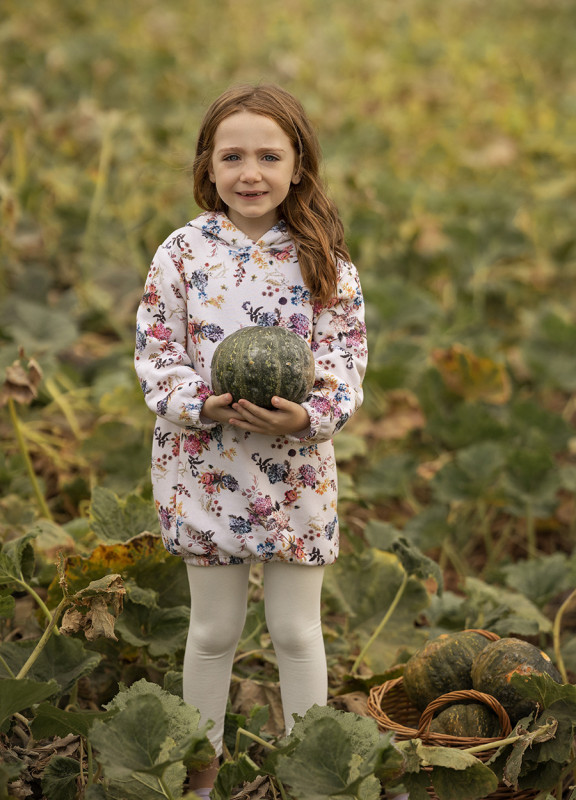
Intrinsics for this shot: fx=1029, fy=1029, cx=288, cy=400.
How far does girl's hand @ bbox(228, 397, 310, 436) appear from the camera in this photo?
6.09 feet

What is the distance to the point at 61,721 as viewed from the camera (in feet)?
6.48

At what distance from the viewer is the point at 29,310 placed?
11.8ft

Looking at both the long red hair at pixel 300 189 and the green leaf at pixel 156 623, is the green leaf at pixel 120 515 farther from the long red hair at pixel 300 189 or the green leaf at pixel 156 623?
the long red hair at pixel 300 189

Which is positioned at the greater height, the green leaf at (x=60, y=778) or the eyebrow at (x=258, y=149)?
the eyebrow at (x=258, y=149)

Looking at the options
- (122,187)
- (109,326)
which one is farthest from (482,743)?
(122,187)

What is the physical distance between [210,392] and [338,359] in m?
Result: 0.26

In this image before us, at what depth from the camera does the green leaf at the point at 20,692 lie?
179 centimetres

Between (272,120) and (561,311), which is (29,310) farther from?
(561,311)

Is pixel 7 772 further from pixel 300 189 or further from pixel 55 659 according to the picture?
pixel 300 189

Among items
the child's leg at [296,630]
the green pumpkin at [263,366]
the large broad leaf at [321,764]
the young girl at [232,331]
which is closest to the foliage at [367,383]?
the large broad leaf at [321,764]

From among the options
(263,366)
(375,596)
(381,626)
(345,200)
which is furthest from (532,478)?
(345,200)

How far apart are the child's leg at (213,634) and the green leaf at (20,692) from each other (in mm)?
345

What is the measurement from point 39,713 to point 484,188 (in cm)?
466

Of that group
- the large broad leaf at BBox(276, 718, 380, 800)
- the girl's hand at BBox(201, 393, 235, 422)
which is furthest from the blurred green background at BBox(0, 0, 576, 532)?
the large broad leaf at BBox(276, 718, 380, 800)
